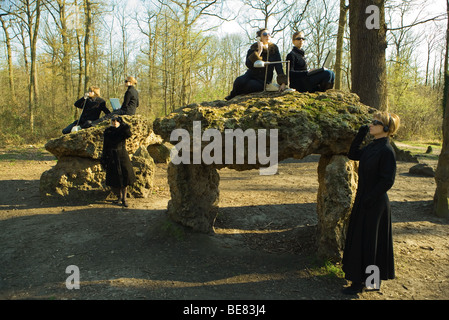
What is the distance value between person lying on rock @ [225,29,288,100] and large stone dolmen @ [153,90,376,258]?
1.65 ft

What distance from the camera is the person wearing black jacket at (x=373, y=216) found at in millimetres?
3422

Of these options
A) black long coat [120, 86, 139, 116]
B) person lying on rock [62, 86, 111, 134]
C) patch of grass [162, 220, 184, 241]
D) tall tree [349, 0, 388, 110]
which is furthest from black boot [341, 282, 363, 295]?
person lying on rock [62, 86, 111, 134]

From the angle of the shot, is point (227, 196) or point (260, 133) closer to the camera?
point (260, 133)

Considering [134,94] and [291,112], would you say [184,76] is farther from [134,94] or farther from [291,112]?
[291,112]

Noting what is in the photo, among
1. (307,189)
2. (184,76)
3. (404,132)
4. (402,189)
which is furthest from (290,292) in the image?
(404,132)

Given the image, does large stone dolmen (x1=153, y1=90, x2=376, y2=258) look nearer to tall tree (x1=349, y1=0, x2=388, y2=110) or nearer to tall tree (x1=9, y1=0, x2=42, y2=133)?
tall tree (x1=349, y1=0, x2=388, y2=110)

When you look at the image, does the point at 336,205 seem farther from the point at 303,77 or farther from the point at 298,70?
the point at 298,70

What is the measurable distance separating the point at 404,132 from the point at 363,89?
1636 centimetres

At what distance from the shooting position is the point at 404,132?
2180 cm

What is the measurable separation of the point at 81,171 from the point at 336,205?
5776mm

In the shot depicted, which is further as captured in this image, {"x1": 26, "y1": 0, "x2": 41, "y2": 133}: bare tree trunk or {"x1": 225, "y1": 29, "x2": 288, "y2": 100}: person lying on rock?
{"x1": 26, "y1": 0, "x2": 41, "y2": 133}: bare tree trunk

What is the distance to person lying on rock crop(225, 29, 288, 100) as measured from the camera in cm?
482

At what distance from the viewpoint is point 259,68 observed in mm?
4984

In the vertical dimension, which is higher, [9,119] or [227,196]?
[9,119]
